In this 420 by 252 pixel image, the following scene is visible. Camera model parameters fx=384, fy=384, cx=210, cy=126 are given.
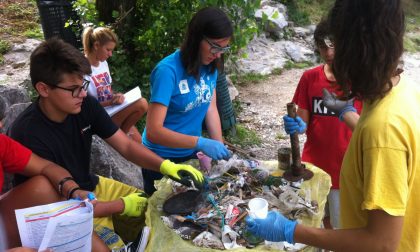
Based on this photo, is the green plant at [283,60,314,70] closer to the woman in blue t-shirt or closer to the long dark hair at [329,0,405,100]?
the woman in blue t-shirt

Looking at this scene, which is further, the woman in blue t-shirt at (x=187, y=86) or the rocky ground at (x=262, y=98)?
the rocky ground at (x=262, y=98)

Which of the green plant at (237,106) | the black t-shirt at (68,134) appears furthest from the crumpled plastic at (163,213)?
the green plant at (237,106)

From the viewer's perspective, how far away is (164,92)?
242 centimetres

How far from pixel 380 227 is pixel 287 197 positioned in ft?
2.92

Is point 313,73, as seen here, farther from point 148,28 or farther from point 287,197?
point 148,28

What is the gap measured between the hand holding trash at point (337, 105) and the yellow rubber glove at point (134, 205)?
1.31 m

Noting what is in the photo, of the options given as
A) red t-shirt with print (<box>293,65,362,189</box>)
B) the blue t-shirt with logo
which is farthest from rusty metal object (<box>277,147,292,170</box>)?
the blue t-shirt with logo

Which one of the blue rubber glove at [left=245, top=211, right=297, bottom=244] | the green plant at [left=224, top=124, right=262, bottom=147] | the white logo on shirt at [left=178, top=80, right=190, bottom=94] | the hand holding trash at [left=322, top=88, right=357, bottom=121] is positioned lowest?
the green plant at [left=224, top=124, right=262, bottom=147]

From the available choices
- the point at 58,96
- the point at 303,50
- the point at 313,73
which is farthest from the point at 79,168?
the point at 303,50

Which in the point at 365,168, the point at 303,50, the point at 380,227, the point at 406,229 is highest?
the point at 365,168

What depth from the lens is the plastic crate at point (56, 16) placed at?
17.7ft

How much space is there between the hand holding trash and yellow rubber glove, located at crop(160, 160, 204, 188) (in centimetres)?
91

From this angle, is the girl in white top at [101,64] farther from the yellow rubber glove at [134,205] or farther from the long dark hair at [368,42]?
the long dark hair at [368,42]

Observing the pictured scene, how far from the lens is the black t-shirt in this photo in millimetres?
2297
